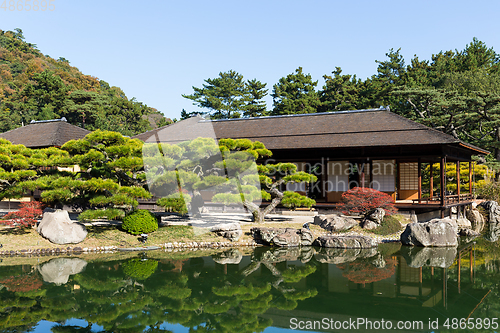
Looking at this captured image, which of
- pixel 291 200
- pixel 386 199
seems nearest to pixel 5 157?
pixel 291 200

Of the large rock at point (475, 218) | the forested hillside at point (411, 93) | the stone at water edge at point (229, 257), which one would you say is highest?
the forested hillside at point (411, 93)

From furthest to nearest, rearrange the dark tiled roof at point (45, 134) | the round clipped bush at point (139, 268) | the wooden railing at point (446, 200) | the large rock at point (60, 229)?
the dark tiled roof at point (45, 134), the wooden railing at point (446, 200), the large rock at point (60, 229), the round clipped bush at point (139, 268)

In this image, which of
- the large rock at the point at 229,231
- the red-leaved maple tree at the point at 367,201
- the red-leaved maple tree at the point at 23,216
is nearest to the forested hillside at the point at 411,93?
the red-leaved maple tree at the point at 367,201

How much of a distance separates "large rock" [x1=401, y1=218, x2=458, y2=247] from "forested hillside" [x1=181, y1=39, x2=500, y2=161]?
13801 millimetres

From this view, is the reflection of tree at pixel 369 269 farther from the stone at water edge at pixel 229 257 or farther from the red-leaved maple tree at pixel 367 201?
the red-leaved maple tree at pixel 367 201

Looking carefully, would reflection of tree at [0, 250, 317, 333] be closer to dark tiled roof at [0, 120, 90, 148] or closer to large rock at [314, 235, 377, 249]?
large rock at [314, 235, 377, 249]

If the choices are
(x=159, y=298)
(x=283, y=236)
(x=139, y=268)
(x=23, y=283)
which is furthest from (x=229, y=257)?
(x=23, y=283)

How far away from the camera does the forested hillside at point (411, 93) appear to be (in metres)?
26.1

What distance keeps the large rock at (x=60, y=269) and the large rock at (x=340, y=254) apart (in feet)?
22.8

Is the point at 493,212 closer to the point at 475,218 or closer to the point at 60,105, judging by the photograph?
the point at 475,218

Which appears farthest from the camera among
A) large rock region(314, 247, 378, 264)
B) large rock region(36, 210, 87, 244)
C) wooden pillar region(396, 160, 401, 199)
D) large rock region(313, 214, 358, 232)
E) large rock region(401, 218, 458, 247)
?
wooden pillar region(396, 160, 401, 199)

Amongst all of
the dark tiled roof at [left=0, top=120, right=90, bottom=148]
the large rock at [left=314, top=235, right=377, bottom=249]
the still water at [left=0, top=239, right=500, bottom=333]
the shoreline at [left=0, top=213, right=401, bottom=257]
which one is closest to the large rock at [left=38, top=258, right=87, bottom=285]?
the still water at [left=0, top=239, right=500, bottom=333]

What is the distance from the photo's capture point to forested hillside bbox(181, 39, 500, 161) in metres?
26.1

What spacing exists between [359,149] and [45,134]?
17705 mm
